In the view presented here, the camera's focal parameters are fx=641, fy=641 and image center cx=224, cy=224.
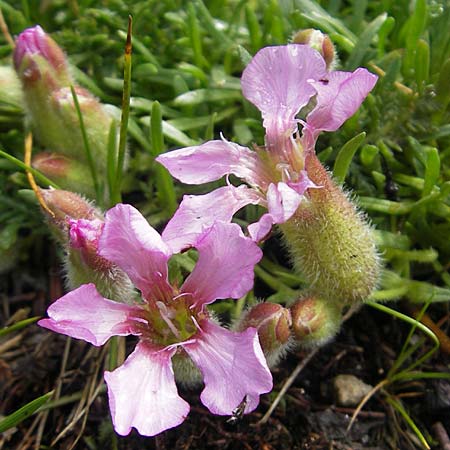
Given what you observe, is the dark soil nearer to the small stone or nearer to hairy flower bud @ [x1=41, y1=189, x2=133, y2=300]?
the small stone

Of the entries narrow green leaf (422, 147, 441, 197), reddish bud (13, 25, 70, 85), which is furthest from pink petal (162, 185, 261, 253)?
Result: reddish bud (13, 25, 70, 85)

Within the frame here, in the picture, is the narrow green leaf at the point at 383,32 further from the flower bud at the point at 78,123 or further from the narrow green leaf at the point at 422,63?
the flower bud at the point at 78,123

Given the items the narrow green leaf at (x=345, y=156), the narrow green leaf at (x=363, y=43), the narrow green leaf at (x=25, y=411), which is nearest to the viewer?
the narrow green leaf at (x=25, y=411)

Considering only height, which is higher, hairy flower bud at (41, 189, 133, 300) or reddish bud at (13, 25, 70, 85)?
reddish bud at (13, 25, 70, 85)

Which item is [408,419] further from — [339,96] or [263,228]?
[339,96]

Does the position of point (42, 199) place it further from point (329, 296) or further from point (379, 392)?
point (379, 392)

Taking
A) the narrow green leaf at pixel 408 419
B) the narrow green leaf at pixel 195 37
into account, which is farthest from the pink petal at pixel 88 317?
the narrow green leaf at pixel 195 37
